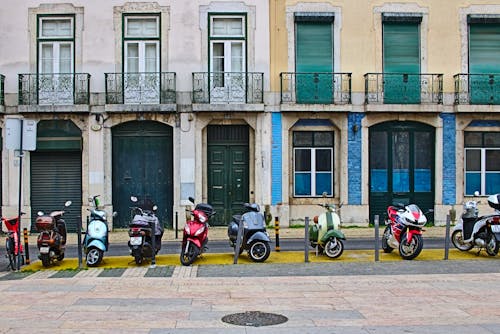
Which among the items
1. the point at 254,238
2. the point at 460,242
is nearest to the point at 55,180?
the point at 254,238

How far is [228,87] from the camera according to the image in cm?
2353

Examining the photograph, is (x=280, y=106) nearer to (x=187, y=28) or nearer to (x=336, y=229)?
(x=187, y=28)

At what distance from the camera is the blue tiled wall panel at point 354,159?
2384cm

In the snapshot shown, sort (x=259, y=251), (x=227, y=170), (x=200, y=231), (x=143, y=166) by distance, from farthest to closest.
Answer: (x=227, y=170), (x=143, y=166), (x=259, y=251), (x=200, y=231)

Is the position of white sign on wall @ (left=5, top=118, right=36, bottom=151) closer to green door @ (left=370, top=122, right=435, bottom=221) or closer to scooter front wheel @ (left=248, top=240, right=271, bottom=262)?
scooter front wheel @ (left=248, top=240, right=271, bottom=262)

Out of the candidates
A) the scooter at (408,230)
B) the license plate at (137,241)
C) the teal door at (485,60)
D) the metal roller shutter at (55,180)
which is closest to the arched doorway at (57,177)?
the metal roller shutter at (55,180)

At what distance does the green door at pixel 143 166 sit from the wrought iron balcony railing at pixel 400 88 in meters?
7.11

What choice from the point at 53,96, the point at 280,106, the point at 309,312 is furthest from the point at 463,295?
the point at 53,96

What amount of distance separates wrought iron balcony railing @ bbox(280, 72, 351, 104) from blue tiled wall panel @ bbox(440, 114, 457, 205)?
3601 mm

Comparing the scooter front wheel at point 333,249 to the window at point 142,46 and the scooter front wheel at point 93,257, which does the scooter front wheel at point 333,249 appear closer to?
the scooter front wheel at point 93,257

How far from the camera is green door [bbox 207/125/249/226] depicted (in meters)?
24.0

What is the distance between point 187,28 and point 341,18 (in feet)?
17.5

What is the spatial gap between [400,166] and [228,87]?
6.62 metres

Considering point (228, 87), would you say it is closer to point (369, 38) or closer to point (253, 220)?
point (369, 38)
